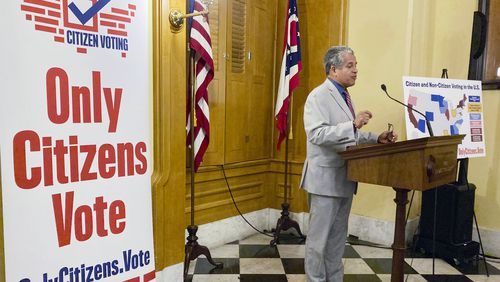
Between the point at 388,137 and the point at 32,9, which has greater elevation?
the point at 32,9

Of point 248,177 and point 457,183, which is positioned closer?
point 457,183

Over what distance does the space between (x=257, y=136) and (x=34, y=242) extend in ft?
8.01

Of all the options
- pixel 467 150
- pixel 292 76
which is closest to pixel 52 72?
pixel 292 76

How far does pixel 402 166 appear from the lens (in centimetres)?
169

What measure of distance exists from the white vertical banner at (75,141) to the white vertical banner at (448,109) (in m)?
1.78

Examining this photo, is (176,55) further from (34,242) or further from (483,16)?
(483,16)

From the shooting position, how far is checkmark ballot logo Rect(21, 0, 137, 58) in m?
1.23

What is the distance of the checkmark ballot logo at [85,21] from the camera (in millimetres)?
1229

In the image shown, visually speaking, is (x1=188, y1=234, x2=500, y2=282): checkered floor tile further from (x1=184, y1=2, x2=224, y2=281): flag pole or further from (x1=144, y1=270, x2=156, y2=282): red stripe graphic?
(x1=144, y1=270, x2=156, y2=282): red stripe graphic

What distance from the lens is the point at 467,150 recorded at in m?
2.68

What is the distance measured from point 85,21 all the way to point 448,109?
2.38m

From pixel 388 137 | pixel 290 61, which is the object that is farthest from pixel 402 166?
pixel 290 61

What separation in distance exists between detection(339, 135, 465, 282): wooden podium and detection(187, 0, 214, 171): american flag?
108 centimetres

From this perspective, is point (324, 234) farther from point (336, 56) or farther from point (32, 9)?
point (32, 9)
